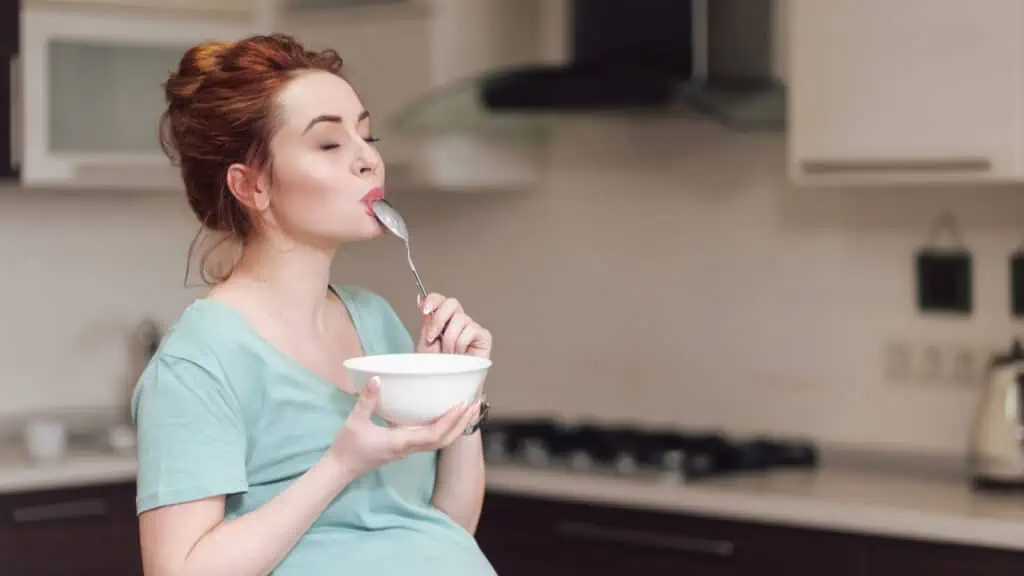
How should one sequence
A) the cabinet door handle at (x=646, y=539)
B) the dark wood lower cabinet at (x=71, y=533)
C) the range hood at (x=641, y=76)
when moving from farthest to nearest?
the dark wood lower cabinet at (x=71, y=533)
the range hood at (x=641, y=76)
the cabinet door handle at (x=646, y=539)

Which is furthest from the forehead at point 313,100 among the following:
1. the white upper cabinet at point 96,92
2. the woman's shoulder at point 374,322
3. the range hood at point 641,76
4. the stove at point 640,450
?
the white upper cabinet at point 96,92

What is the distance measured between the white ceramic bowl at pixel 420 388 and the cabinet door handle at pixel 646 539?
1.58 m

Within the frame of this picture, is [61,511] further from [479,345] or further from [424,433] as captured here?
[424,433]

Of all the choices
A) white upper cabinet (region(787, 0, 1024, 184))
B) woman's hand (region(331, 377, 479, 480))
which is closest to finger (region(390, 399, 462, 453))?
woman's hand (region(331, 377, 479, 480))

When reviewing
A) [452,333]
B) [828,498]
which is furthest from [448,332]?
[828,498]

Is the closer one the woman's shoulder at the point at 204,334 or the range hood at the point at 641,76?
the woman's shoulder at the point at 204,334

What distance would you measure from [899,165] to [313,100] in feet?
5.23

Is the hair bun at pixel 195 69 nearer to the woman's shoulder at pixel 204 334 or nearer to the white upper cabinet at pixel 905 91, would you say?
the woman's shoulder at pixel 204 334

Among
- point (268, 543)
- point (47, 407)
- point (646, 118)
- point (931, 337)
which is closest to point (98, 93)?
point (47, 407)

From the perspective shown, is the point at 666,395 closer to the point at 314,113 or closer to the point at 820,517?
the point at 820,517

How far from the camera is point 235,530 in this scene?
1.38m

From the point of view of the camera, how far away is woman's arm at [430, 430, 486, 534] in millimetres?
1664

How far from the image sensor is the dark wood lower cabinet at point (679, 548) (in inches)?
105

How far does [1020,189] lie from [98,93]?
212 cm
